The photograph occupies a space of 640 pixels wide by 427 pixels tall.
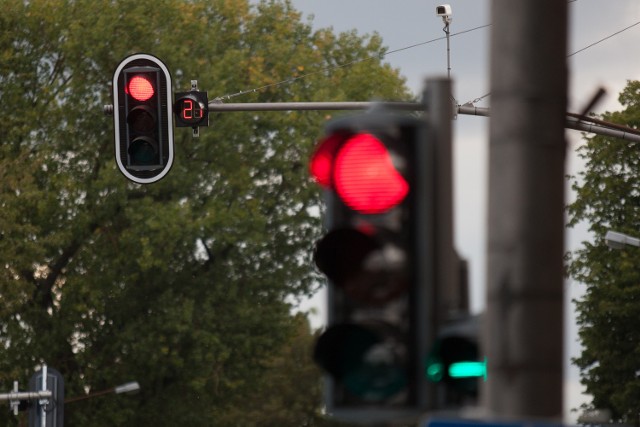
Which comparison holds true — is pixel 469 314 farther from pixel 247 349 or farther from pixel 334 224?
pixel 247 349

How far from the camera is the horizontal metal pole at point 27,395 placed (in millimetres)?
37438

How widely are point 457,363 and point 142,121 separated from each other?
842cm

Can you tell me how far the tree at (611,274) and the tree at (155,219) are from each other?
7298 millimetres

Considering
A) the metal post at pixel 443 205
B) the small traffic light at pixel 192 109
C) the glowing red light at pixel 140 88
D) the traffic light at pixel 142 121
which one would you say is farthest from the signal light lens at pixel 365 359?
the small traffic light at pixel 192 109

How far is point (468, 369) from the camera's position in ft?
15.6

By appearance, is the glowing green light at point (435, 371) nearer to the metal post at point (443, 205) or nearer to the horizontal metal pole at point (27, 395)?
the metal post at point (443, 205)

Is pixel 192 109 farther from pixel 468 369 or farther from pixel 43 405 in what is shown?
pixel 43 405

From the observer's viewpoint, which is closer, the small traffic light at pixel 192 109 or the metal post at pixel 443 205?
the metal post at pixel 443 205

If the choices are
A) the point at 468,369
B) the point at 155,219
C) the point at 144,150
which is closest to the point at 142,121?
the point at 144,150

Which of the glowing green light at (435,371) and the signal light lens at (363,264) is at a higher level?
the signal light lens at (363,264)

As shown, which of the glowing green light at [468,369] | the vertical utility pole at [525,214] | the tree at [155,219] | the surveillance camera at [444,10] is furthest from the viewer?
the tree at [155,219]

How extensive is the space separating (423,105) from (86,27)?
3858 centimetres

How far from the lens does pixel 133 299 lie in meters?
43.1

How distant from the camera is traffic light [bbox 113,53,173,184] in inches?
505
